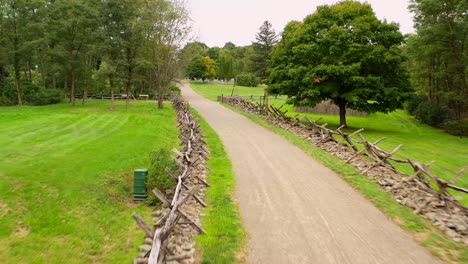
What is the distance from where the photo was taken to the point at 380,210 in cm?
970

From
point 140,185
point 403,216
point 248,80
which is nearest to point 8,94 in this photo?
point 140,185

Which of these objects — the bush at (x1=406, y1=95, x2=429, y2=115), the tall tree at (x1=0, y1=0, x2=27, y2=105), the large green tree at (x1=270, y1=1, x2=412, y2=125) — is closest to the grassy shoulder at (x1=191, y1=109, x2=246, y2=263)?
the large green tree at (x1=270, y1=1, x2=412, y2=125)

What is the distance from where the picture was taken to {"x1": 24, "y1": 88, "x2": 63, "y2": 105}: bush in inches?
1651

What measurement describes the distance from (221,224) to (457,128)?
2825 centimetres

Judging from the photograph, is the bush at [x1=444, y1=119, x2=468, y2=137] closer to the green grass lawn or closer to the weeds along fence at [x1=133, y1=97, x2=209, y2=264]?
the green grass lawn

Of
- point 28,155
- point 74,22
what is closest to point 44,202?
point 28,155

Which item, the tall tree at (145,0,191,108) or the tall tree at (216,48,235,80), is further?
the tall tree at (216,48,235,80)

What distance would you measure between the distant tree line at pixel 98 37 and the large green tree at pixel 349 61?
15.4m

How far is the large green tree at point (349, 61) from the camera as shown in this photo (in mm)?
24531

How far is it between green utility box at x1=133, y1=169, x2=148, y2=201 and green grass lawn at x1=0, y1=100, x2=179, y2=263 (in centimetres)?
28

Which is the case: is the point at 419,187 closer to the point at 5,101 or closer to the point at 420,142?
the point at 420,142

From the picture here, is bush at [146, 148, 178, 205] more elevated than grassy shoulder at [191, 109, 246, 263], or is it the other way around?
bush at [146, 148, 178, 205]

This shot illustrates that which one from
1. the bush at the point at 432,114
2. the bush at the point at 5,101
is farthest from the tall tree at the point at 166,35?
the bush at the point at 432,114

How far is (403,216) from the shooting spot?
30.3ft
